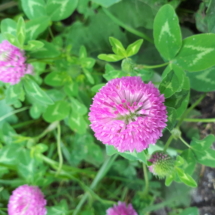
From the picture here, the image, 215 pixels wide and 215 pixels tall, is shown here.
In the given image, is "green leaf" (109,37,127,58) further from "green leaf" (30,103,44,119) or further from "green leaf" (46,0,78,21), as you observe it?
"green leaf" (30,103,44,119)

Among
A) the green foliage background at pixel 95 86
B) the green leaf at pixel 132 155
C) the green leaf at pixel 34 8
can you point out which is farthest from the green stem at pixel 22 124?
the green leaf at pixel 132 155

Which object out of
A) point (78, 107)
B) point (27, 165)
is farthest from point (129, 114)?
point (27, 165)

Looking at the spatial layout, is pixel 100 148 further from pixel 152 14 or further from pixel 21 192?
pixel 152 14

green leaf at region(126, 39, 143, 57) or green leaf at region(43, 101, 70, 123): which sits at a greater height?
green leaf at region(126, 39, 143, 57)

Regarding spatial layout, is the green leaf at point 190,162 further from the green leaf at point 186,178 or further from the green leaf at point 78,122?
the green leaf at point 78,122

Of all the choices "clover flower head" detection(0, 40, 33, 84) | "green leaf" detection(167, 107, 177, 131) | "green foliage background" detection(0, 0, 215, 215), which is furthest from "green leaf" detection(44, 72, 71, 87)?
"green leaf" detection(167, 107, 177, 131)

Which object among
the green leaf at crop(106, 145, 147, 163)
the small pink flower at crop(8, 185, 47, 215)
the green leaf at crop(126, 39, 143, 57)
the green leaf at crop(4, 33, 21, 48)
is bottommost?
the small pink flower at crop(8, 185, 47, 215)

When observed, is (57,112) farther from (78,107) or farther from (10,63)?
(10,63)

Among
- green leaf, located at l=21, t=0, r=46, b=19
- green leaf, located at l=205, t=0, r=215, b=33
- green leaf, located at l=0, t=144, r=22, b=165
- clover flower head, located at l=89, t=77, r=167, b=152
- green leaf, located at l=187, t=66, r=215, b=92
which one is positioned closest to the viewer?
clover flower head, located at l=89, t=77, r=167, b=152
